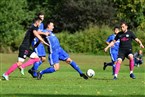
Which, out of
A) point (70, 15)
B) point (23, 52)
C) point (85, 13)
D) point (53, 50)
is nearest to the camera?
point (23, 52)

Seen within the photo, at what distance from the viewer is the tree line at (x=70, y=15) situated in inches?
2366

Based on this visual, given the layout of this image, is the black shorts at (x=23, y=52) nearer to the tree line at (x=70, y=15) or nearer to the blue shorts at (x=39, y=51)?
the blue shorts at (x=39, y=51)

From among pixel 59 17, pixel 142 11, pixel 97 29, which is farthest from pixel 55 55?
pixel 59 17

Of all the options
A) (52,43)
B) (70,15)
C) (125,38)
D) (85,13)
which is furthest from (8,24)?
(52,43)

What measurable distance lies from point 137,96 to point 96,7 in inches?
2320

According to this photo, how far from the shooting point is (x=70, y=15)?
72.9 m

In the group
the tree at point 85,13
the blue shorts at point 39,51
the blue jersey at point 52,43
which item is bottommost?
the tree at point 85,13

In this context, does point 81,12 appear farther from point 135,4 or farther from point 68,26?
point 135,4

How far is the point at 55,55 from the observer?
17406mm

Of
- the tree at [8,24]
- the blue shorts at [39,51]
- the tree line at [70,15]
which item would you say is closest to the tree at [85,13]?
the tree line at [70,15]

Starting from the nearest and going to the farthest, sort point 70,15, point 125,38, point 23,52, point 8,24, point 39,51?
1. point 23,52
2. point 125,38
3. point 39,51
4. point 8,24
5. point 70,15

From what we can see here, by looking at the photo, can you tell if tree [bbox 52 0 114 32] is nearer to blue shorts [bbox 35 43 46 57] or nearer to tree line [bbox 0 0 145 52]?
tree line [bbox 0 0 145 52]

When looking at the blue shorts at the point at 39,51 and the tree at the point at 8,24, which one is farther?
the tree at the point at 8,24

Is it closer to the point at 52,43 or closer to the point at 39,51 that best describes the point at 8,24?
the point at 39,51
